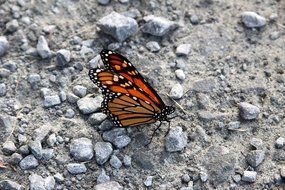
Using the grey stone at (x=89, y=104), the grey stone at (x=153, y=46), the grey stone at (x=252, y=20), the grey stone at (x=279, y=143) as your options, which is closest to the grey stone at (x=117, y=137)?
the grey stone at (x=89, y=104)

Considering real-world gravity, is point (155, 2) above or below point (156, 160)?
above

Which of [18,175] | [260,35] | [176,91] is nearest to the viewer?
[18,175]

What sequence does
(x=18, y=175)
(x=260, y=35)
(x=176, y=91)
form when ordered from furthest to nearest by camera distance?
1. (x=260, y=35)
2. (x=176, y=91)
3. (x=18, y=175)

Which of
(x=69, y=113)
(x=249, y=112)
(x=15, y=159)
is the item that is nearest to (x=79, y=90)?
(x=69, y=113)

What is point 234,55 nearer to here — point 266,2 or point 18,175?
point 266,2

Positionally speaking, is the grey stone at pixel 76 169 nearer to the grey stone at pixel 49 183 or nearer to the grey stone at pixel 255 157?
the grey stone at pixel 49 183

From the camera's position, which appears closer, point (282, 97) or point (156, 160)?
point (156, 160)

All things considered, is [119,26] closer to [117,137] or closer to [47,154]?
[117,137]

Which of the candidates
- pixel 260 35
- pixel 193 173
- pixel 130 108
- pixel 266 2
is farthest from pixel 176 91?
pixel 266 2
